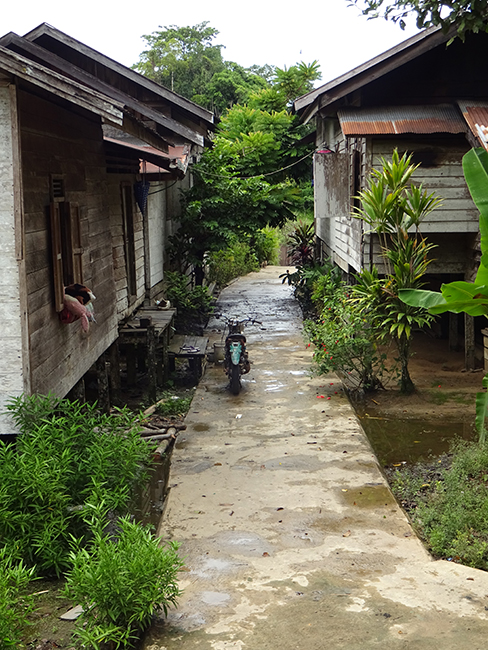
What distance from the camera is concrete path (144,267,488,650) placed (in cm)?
416

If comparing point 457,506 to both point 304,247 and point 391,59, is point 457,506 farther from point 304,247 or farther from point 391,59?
point 304,247

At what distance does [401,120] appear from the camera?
10.5 metres

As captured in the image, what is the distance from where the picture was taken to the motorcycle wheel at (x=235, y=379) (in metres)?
10.2

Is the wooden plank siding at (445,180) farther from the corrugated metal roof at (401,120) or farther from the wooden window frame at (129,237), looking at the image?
the wooden window frame at (129,237)

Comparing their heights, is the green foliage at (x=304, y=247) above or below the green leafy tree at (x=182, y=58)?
below

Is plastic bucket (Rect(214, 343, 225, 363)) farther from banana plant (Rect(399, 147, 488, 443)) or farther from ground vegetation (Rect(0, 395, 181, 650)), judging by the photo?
banana plant (Rect(399, 147, 488, 443))

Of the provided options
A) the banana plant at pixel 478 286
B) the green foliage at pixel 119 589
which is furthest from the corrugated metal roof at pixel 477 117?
the green foliage at pixel 119 589

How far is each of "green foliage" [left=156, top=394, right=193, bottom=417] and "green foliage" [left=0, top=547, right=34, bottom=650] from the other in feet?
16.5

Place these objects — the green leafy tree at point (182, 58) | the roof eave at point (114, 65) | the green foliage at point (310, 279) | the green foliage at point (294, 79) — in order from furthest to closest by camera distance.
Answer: the green leafy tree at point (182, 58) → the green foliage at point (294, 79) → the green foliage at point (310, 279) → the roof eave at point (114, 65)

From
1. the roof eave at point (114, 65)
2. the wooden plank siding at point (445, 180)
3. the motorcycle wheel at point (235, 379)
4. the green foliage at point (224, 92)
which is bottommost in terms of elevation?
the motorcycle wheel at point (235, 379)

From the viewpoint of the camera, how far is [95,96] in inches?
213

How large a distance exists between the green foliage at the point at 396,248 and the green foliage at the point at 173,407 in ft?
9.78

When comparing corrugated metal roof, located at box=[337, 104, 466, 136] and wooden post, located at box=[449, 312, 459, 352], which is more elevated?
corrugated metal roof, located at box=[337, 104, 466, 136]

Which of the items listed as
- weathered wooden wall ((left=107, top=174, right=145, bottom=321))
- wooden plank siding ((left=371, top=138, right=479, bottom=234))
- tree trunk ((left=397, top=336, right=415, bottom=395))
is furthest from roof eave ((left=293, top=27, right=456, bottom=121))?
tree trunk ((left=397, top=336, right=415, bottom=395))
